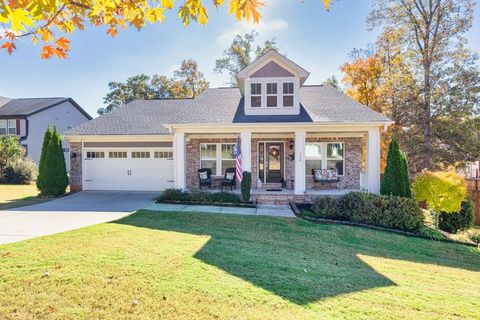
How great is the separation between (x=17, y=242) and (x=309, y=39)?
14.0 m

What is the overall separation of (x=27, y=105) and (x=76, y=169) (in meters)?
18.8

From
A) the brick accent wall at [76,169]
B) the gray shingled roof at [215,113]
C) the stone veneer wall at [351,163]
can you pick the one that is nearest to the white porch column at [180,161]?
the gray shingled roof at [215,113]

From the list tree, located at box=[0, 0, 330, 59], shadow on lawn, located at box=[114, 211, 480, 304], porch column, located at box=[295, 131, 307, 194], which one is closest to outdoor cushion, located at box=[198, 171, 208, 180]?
porch column, located at box=[295, 131, 307, 194]

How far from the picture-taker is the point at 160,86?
3762 centimetres

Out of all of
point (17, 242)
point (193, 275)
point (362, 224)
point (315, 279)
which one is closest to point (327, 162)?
point (362, 224)

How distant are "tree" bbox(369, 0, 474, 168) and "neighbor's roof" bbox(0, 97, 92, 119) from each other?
30.5m

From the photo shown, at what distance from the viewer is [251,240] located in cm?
732

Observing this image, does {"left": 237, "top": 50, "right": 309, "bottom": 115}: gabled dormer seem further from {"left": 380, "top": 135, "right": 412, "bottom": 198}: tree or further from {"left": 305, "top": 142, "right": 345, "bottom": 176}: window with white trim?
{"left": 380, "top": 135, "right": 412, "bottom": 198}: tree

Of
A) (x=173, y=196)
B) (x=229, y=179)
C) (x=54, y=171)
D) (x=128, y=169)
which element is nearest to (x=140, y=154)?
(x=128, y=169)

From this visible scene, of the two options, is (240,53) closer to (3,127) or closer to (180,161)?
(180,161)

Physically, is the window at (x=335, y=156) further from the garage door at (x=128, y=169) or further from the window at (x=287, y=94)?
the garage door at (x=128, y=169)

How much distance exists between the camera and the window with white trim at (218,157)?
50.8ft

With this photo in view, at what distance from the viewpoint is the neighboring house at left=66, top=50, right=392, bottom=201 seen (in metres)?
13.1

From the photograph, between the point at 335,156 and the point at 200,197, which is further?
the point at 335,156
